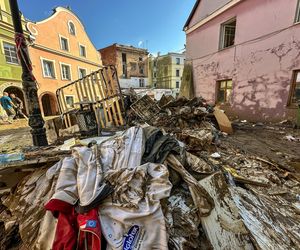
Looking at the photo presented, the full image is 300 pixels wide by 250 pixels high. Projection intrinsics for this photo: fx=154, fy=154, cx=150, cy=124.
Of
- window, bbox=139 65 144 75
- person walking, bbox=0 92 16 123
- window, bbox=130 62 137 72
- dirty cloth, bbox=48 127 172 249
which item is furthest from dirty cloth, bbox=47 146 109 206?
window, bbox=139 65 144 75

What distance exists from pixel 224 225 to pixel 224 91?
26.2 feet

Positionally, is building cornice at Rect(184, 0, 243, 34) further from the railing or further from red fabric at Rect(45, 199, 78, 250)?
red fabric at Rect(45, 199, 78, 250)

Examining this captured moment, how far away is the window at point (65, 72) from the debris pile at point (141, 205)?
12.6 metres

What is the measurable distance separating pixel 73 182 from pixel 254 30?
8278 millimetres

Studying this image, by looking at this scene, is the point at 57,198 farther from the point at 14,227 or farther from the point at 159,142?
the point at 159,142

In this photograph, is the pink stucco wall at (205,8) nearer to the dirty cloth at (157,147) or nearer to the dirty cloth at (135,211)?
the dirty cloth at (157,147)

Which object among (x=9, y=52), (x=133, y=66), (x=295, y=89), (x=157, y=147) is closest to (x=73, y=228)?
(x=157, y=147)

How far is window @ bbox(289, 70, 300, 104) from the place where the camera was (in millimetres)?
5266

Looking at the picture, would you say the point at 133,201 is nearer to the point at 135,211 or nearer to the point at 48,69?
the point at 135,211

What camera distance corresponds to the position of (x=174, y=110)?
5.09 meters

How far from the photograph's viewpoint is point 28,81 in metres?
2.16

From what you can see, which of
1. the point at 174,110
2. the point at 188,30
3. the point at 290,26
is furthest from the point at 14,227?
the point at 188,30

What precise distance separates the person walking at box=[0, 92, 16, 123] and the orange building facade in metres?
1.97

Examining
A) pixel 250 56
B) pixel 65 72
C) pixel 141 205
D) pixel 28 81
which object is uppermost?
pixel 65 72
